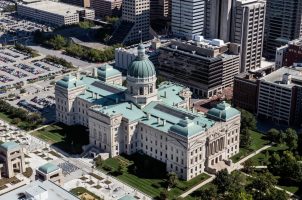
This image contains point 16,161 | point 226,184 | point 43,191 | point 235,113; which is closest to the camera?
point 43,191

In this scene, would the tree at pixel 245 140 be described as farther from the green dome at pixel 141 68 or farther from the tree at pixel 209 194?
the green dome at pixel 141 68

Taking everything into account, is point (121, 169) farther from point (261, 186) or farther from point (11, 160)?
A: point (261, 186)

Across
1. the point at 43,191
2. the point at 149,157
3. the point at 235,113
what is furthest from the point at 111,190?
the point at 235,113

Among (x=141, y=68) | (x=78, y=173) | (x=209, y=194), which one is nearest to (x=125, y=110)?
(x=141, y=68)

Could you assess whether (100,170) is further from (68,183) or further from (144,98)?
(144,98)

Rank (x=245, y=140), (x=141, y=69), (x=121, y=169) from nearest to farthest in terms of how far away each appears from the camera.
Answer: (x=121, y=169) < (x=141, y=69) < (x=245, y=140)

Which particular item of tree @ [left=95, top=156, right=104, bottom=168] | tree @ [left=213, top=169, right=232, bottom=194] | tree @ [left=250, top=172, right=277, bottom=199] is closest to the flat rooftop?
tree @ [left=95, top=156, right=104, bottom=168]

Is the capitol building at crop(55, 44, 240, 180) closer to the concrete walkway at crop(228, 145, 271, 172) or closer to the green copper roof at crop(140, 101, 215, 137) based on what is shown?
the green copper roof at crop(140, 101, 215, 137)
